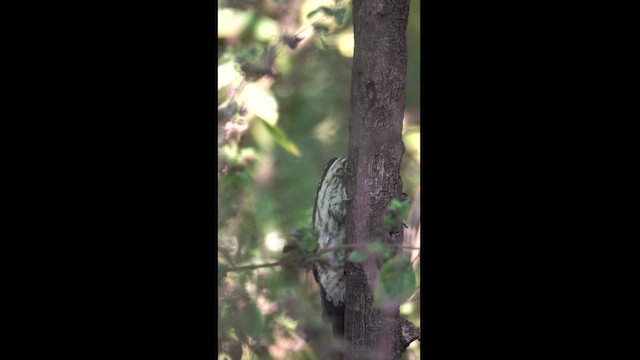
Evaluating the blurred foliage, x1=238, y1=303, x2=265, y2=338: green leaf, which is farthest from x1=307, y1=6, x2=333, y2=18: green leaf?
x1=238, y1=303, x2=265, y2=338: green leaf

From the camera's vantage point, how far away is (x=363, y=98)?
220 cm

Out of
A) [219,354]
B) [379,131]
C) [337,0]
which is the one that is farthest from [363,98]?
[219,354]

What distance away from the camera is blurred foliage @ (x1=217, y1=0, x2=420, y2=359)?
224 centimetres

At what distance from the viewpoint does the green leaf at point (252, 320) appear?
2.29 metres

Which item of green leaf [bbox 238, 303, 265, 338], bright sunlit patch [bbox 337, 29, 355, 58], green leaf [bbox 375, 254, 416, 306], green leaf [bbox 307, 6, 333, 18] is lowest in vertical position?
green leaf [bbox 238, 303, 265, 338]

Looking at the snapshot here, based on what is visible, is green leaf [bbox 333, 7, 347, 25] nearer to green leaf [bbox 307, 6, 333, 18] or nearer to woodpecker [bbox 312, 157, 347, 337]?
green leaf [bbox 307, 6, 333, 18]

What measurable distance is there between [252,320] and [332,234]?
299 mm

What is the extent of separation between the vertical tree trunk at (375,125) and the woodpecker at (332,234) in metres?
0.05

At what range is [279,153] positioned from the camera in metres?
2.27

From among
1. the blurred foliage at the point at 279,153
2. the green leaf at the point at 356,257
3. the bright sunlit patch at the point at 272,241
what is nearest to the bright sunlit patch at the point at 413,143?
the blurred foliage at the point at 279,153

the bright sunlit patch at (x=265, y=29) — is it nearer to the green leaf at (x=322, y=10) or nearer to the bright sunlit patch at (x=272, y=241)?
the green leaf at (x=322, y=10)

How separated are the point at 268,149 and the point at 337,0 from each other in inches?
16.0

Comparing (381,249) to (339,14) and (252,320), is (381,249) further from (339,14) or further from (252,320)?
(339,14)
